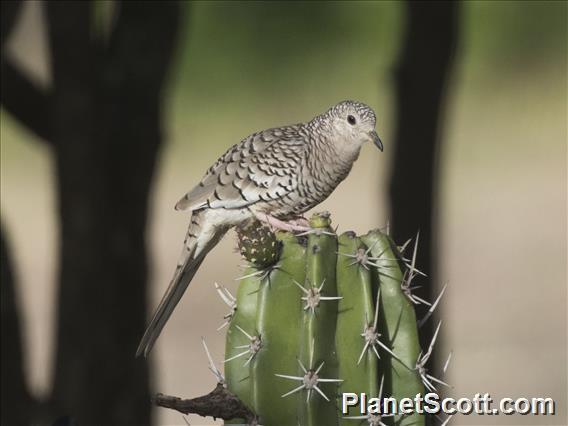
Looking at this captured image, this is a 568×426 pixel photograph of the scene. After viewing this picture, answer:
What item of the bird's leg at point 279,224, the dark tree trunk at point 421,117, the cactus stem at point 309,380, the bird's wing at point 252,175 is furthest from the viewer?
the dark tree trunk at point 421,117

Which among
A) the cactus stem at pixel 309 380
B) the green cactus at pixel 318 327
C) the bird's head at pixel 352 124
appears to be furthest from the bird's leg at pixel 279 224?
the cactus stem at pixel 309 380

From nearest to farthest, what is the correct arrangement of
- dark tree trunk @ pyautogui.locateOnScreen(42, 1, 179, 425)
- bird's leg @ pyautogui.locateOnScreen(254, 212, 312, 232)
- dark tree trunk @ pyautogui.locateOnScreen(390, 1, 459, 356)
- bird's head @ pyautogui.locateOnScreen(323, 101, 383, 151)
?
bird's leg @ pyautogui.locateOnScreen(254, 212, 312, 232), bird's head @ pyautogui.locateOnScreen(323, 101, 383, 151), dark tree trunk @ pyautogui.locateOnScreen(42, 1, 179, 425), dark tree trunk @ pyautogui.locateOnScreen(390, 1, 459, 356)

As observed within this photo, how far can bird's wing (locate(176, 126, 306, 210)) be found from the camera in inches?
143

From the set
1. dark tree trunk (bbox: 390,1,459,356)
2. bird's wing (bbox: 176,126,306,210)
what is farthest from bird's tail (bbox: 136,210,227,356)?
dark tree trunk (bbox: 390,1,459,356)

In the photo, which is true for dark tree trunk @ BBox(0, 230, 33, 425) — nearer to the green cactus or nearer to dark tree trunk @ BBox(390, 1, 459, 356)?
dark tree trunk @ BBox(390, 1, 459, 356)

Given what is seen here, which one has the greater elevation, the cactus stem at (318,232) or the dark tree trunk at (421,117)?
the dark tree trunk at (421,117)

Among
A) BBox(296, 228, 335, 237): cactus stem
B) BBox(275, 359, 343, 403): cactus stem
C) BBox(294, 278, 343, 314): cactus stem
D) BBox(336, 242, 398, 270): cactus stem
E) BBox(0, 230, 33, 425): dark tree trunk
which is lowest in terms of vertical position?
BBox(0, 230, 33, 425): dark tree trunk

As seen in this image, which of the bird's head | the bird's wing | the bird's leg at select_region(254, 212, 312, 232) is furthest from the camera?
the bird's wing

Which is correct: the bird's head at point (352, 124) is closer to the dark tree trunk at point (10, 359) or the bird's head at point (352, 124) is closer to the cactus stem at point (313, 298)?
the cactus stem at point (313, 298)

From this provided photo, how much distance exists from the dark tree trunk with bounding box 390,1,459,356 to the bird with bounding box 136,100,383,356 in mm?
2344

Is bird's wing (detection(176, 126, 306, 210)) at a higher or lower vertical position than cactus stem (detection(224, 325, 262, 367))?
higher

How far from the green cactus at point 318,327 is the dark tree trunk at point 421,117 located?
282cm

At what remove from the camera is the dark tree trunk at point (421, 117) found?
605 cm

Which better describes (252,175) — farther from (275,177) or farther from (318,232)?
(318,232)
